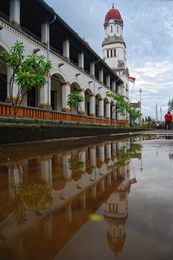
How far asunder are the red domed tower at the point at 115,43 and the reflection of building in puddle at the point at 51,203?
3652 cm

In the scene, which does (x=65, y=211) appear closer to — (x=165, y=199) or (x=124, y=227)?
(x=124, y=227)

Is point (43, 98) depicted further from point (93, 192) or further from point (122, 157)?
point (93, 192)

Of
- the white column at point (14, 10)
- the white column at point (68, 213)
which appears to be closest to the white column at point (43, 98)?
the white column at point (14, 10)

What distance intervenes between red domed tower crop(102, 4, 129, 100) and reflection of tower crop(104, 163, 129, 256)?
3707 cm

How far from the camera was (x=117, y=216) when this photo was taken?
4.48ft

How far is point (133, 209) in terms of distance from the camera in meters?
1.49

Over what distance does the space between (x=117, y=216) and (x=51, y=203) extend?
0.56 meters

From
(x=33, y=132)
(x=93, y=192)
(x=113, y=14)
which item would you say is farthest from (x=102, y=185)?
(x=113, y=14)

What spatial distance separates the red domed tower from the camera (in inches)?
1478

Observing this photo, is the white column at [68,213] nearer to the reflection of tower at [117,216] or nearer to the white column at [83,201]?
the white column at [83,201]

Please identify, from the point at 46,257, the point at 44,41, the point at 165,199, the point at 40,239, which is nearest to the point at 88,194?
the point at 165,199

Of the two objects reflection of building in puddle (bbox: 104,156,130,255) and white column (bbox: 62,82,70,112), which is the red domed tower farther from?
reflection of building in puddle (bbox: 104,156,130,255)

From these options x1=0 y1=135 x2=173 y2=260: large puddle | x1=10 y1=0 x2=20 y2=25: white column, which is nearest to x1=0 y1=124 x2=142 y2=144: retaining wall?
x1=0 y1=135 x2=173 y2=260: large puddle

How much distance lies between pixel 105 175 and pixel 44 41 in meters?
13.2
